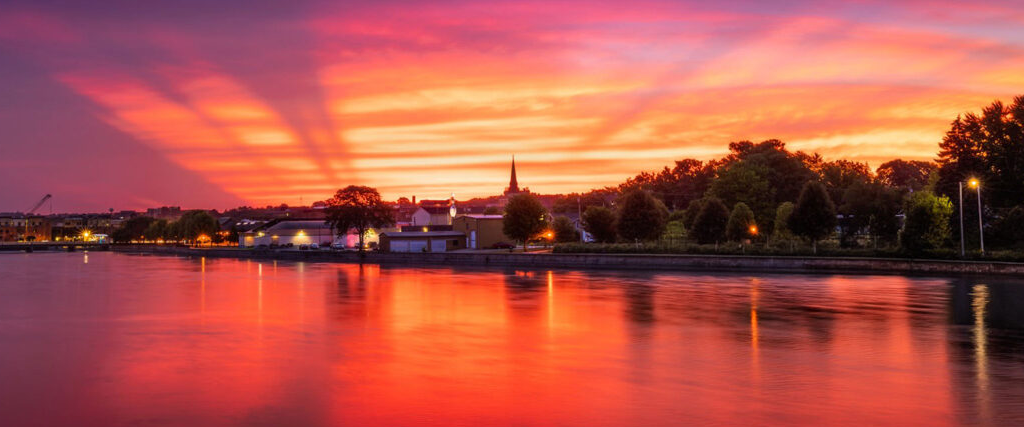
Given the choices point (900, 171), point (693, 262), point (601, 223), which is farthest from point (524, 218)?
point (900, 171)

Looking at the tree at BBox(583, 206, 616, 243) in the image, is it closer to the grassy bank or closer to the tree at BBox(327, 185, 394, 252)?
the grassy bank

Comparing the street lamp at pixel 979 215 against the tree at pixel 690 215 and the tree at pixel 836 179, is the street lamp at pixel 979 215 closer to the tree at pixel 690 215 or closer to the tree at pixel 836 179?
the tree at pixel 690 215

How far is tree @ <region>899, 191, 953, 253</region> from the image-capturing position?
56.9 m

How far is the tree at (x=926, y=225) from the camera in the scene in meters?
56.9

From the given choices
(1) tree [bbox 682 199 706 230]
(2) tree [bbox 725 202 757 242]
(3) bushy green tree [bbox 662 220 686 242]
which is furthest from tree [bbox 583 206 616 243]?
(2) tree [bbox 725 202 757 242]

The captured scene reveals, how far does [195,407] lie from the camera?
19062mm

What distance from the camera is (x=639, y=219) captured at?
81.6 m

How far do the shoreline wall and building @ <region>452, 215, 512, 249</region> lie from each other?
12731 millimetres

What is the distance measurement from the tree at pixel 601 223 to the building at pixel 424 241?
22506 millimetres

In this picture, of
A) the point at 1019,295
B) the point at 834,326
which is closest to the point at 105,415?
the point at 834,326

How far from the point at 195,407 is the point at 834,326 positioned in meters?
23.2

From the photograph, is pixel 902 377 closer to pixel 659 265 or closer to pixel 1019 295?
pixel 1019 295

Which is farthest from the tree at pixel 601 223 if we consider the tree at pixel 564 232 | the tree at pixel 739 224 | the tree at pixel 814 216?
the tree at pixel 814 216

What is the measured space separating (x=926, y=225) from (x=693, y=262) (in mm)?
17866
